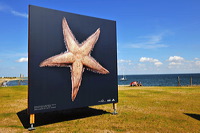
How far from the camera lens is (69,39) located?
1060cm

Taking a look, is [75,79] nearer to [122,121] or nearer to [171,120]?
[122,121]

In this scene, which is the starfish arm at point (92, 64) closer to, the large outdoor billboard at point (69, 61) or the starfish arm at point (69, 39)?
the large outdoor billboard at point (69, 61)

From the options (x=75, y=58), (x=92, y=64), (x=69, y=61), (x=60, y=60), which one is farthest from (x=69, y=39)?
(x=92, y=64)

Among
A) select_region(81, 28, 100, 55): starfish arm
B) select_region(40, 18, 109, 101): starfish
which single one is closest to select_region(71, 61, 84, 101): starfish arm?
select_region(40, 18, 109, 101): starfish

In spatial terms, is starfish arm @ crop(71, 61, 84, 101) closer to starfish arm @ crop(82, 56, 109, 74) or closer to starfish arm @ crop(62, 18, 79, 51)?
starfish arm @ crop(82, 56, 109, 74)

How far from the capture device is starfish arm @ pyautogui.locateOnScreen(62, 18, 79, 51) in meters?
10.3

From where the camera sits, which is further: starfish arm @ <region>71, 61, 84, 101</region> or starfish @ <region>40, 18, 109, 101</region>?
starfish arm @ <region>71, 61, 84, 101</region>

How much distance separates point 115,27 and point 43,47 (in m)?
5.73

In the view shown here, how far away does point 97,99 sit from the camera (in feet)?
37.8

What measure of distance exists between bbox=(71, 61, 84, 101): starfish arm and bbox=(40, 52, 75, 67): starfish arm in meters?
0.40

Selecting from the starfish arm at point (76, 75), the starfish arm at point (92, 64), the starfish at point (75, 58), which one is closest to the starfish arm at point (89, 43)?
the starfish at point (75, 58)

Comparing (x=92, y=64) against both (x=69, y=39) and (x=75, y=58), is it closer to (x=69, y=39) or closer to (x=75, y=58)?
(x=75, y=58)

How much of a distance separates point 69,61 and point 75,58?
1.71 feet

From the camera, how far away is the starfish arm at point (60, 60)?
9.61 m
